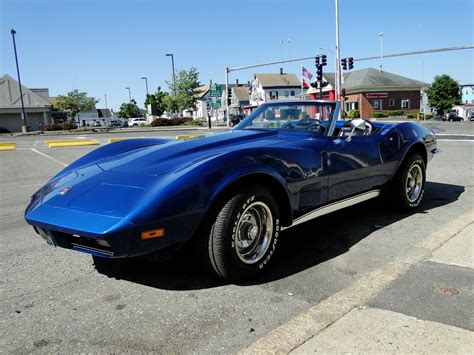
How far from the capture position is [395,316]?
8.62 ft

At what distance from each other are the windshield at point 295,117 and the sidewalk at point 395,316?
4.94 ft

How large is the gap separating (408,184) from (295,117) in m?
1.81

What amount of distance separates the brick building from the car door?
184ft

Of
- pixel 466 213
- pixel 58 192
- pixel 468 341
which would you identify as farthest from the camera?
pixel 466 213

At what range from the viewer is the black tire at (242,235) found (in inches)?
116

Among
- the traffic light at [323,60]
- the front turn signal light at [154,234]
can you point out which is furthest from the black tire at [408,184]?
the traffic light at [323,60]

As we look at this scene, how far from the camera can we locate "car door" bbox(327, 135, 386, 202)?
3.96 m

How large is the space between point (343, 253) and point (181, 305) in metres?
1.65

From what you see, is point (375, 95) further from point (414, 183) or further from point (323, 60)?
point (414, 183)

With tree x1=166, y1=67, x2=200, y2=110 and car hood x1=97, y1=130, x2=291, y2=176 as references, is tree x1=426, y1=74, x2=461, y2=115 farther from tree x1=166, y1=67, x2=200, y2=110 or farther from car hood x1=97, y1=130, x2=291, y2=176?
car hood x1=97, y1=130, x2=291, y2=176

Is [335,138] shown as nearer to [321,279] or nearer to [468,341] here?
[321,279]

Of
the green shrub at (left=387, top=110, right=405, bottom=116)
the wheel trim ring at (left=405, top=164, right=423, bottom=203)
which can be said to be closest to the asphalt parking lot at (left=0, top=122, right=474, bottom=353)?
the wheel trim ring at (left=405, top=164, right=423, bottom=203)

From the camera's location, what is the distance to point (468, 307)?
2.74 meters

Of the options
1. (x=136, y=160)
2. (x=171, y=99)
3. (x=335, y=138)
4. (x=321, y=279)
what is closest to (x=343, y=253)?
(x=321, y=279)
